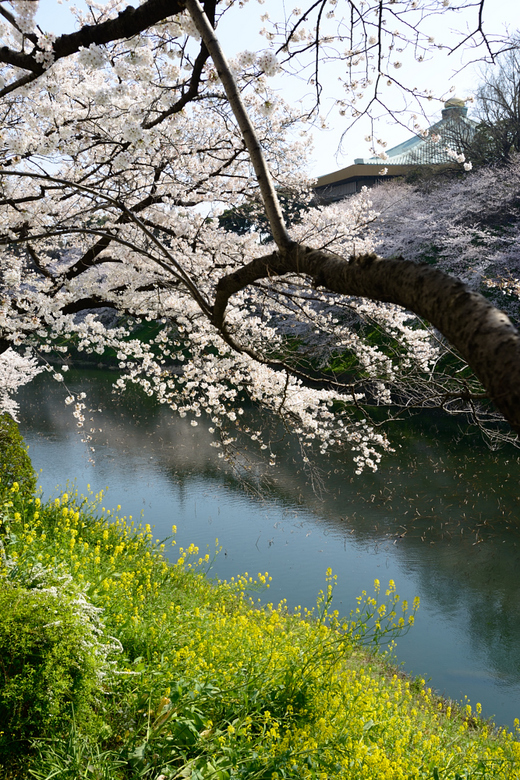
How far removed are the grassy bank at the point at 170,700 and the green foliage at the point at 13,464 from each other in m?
1.40

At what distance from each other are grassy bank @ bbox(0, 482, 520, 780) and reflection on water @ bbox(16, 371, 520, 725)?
6.72 ft

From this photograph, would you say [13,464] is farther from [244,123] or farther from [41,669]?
[244,123]

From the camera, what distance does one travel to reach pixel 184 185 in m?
5.95

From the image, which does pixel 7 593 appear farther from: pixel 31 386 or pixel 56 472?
pixel 31 386

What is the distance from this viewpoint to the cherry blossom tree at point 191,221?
1.64 m

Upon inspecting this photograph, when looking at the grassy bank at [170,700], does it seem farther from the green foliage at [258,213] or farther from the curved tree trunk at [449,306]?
the green foliage at [258,213]

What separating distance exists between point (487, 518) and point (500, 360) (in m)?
9.04

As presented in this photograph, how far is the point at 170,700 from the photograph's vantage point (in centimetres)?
251

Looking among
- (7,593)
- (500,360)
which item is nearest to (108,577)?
(7,593)

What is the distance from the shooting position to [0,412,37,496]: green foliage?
518cm

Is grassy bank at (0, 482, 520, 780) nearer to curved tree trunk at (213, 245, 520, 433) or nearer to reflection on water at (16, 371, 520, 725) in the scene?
curved tree trunk at (213, 245, 520, 433)

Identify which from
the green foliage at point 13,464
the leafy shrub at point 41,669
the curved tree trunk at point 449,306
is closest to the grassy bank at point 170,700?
the leafy shrub at point 41,669

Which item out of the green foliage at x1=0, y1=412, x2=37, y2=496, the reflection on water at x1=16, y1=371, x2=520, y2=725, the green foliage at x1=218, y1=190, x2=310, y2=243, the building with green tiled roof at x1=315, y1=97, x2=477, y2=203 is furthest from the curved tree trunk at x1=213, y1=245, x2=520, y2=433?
the building with green tiled roof at x1=315, y1=97, x2=477, y2=203

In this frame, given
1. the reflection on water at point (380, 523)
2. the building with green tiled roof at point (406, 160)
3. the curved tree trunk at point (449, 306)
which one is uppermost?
the building with green tiled roof at point (406, 160)
